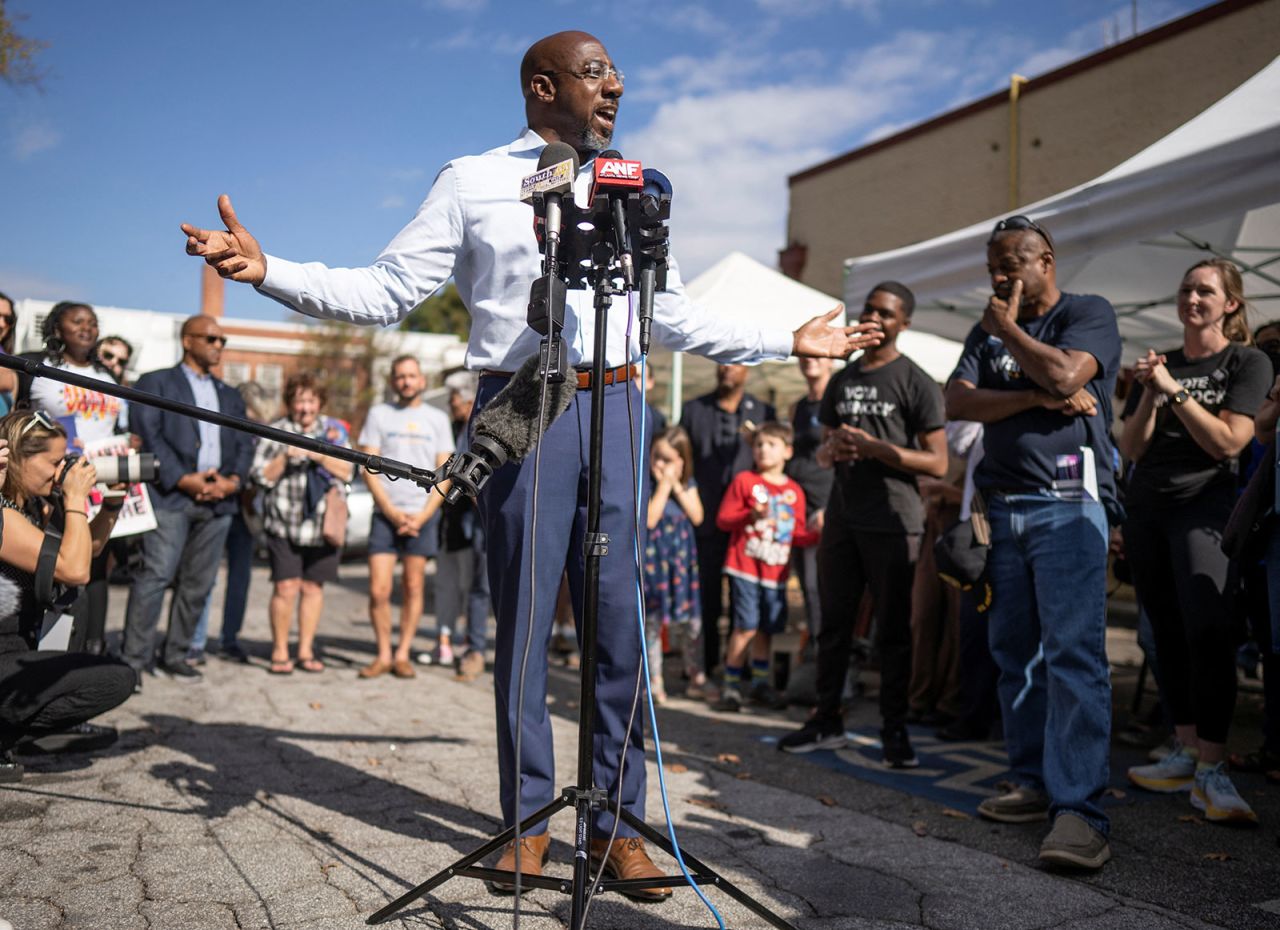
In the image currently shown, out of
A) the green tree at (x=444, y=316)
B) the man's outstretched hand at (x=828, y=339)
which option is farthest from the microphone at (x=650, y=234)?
the green tree at (x=444, y=316)

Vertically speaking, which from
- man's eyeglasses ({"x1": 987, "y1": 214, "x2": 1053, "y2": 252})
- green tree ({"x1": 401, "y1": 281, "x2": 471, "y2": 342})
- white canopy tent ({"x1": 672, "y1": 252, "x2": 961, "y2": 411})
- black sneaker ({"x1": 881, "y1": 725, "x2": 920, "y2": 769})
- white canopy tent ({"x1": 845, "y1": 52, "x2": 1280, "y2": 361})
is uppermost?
green tree ({"x1": 401, "y1": 281, "x2": 471, "y2": 342})

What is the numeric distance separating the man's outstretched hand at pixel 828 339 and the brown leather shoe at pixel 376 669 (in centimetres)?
414

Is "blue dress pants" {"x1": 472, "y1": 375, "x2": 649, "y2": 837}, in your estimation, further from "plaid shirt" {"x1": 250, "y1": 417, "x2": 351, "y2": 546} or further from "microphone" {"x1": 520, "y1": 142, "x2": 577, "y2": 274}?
"plaid shirt" {"x1": 250, "y1": 417, "x2": 351, "y2": 546}

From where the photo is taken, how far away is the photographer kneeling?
3516mm

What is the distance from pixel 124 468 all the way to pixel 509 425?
2.42 meters

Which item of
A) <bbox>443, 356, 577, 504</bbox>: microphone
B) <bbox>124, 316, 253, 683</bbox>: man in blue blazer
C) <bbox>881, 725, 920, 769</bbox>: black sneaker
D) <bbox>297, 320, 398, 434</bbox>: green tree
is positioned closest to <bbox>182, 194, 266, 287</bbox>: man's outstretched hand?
<bbox>443, 356, 577, 504</bbox>: microphone

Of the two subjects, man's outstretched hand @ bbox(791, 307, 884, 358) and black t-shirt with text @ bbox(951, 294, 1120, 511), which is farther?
black t-shirt with text @ bbox(951, 294, 1120, 511)

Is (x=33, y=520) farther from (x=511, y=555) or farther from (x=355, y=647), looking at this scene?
(x=355, y=647)

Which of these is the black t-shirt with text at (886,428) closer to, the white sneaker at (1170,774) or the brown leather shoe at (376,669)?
the white sneaker at (1170,774)

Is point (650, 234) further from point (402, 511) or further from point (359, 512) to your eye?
point (359, 512)

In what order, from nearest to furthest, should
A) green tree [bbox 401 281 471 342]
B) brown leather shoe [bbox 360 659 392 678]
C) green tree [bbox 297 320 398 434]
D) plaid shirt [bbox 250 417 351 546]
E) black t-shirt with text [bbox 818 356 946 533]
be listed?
black t-shirt with text [bbox 818 356 946 533]
brown leather shoe [bbox 360 659 392 678]
plaid shirt [bbox 250 417 351 546]
green tree [bbox 297 320 398 434]
green tree [bbox 401 281 471 342]

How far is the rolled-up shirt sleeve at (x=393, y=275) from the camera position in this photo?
2.58 meters

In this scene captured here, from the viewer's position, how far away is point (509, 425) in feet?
8.01

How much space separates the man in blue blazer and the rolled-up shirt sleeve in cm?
358
